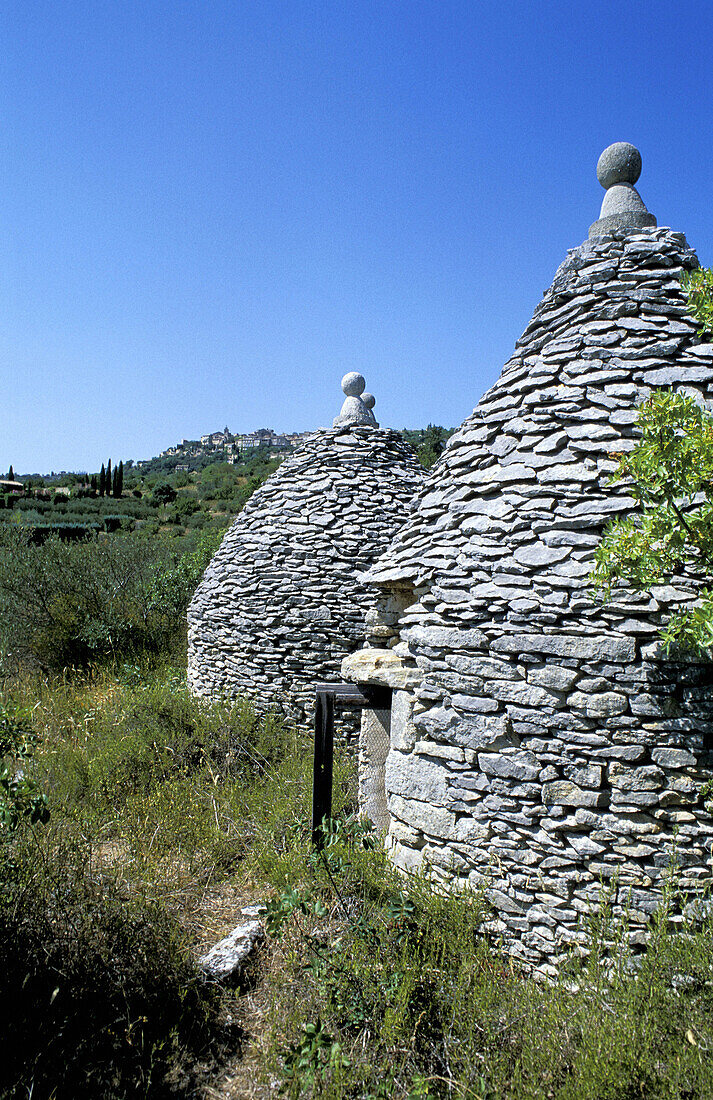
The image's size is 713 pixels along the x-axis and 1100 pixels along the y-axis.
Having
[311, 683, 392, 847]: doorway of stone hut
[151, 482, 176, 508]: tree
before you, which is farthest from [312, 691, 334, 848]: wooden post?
[151, 482, 176, 508]: tree

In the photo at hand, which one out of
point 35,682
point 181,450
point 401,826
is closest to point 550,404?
point 401,826

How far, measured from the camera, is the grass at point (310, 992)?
2688mm

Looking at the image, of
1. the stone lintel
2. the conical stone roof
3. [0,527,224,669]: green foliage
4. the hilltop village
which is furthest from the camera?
A: the hilltop village

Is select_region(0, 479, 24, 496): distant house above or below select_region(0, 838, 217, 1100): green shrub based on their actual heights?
above

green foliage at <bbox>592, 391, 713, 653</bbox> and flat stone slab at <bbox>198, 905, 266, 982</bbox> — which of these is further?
flat stone slab at <bbox>198, 905, 266, 982</bbox>

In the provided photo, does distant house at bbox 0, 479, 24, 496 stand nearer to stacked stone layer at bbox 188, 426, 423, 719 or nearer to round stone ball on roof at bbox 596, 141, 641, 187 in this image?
stacked stone layer at bbox 188, 426, 423, 719

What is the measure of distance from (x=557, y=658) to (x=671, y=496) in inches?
41.7

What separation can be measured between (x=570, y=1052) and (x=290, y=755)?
387 centimetres

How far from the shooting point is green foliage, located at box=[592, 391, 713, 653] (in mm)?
2824

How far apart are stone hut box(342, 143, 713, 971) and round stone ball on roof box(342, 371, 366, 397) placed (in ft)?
12.6

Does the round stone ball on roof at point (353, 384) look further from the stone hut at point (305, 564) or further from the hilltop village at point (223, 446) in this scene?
the hilltop village at point (223, 446)

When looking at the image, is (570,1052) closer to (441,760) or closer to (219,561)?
(441,760)

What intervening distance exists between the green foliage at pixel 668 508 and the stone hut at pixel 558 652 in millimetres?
409

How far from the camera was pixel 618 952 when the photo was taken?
3.18 metres
